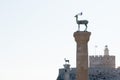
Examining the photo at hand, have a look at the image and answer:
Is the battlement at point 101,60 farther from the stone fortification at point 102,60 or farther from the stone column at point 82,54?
the stone column at point 82,54

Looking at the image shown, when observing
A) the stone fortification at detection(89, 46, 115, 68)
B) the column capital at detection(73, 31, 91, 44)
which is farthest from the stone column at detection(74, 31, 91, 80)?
the stone fortification at detection(89, 46, 115, 68)

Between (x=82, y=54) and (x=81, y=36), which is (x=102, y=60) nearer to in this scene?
(x=81, y=36)

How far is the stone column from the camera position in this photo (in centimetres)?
4100

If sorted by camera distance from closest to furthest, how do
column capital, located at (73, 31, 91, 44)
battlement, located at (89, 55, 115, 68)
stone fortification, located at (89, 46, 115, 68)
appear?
column capital, located at (73, 31, 91, 44) → stone fortification, located at (89, 46, 115, 68) → battlement, located at (89, 55, 115, 68)

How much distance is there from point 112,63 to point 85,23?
3282 inches

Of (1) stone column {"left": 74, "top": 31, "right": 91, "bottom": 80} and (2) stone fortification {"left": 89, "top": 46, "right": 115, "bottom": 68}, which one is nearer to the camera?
(1) stone column {"left": 74, "top": 31, "right": 91, "bottom": 80}

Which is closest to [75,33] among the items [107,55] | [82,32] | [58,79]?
[82,32]

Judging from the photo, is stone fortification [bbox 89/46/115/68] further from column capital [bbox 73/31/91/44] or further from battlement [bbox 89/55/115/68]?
column capital [bbox 73/31/91/44]

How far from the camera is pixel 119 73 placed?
4318 inches

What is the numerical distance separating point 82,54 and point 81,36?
60.1 inches

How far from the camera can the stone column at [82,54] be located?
4100 centimetres

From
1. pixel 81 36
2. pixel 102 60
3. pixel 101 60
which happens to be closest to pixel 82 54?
pixel 81 36

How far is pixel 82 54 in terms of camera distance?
41.2m

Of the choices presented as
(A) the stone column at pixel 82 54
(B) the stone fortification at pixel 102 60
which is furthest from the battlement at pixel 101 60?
(A) the stone column at pixel 82 54
